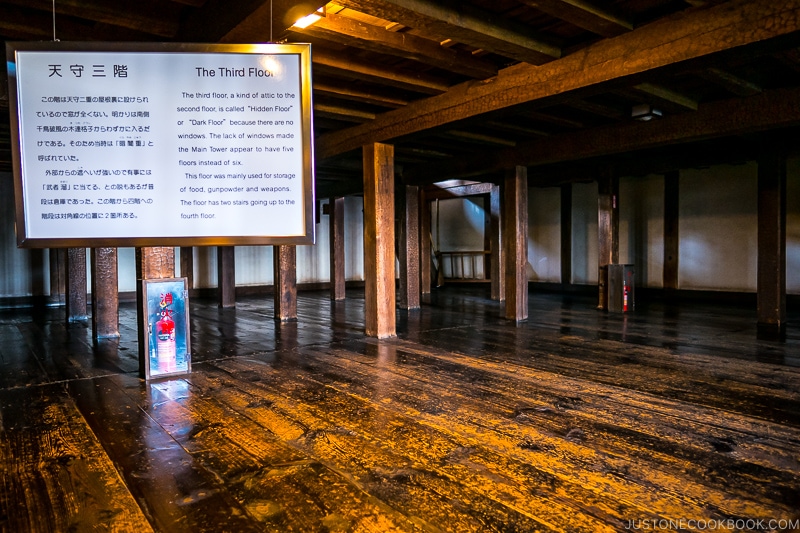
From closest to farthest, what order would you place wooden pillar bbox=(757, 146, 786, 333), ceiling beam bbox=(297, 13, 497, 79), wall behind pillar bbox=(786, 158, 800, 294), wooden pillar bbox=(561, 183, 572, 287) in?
ceiling beam bbox=(297, 13, 497, 79) < wooden pillar bbox=(757, 146, 786, 333) < wall behind pillar bbox=(786, 158, 800, 294) < wooden pillar bbox=(561, 183, 572, 287)

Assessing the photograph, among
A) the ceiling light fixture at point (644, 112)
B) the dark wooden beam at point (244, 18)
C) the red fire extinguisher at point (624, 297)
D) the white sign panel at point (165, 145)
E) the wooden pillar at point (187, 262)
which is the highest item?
the ceiling light fixture at point (644, 112)

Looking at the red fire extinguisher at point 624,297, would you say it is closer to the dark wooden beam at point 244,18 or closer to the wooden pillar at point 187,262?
the dark wooden beam at point 244,18

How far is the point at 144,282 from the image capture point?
4.09 m

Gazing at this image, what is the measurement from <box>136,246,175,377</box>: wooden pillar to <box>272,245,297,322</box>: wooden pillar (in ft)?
11.4

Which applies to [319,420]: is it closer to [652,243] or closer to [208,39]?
[208,39]

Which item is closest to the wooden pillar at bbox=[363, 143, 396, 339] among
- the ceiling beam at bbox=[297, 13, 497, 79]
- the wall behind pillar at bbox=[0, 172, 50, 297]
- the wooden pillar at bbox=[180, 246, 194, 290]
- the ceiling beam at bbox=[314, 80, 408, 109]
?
the ceiling beam at bbox=[314, 80, 408, 109]

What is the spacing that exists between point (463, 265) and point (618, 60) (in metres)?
11.1

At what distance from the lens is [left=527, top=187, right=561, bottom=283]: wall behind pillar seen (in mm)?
12828

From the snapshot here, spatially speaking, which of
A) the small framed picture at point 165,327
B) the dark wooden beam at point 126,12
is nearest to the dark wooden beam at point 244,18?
the dark wooden beam at point 126,12

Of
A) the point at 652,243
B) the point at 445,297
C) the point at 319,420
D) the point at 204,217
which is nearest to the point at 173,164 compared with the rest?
the point at 204,217

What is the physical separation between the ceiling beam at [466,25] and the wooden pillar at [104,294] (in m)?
4.69

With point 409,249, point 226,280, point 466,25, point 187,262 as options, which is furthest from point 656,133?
point 187,262

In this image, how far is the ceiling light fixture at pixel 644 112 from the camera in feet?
18.1

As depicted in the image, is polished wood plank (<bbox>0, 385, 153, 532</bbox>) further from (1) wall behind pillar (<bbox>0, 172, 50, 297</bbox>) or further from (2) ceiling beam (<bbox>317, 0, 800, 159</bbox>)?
(1) wall behind pillar (<bbox>0, 172, 50, 297</bbox>)
